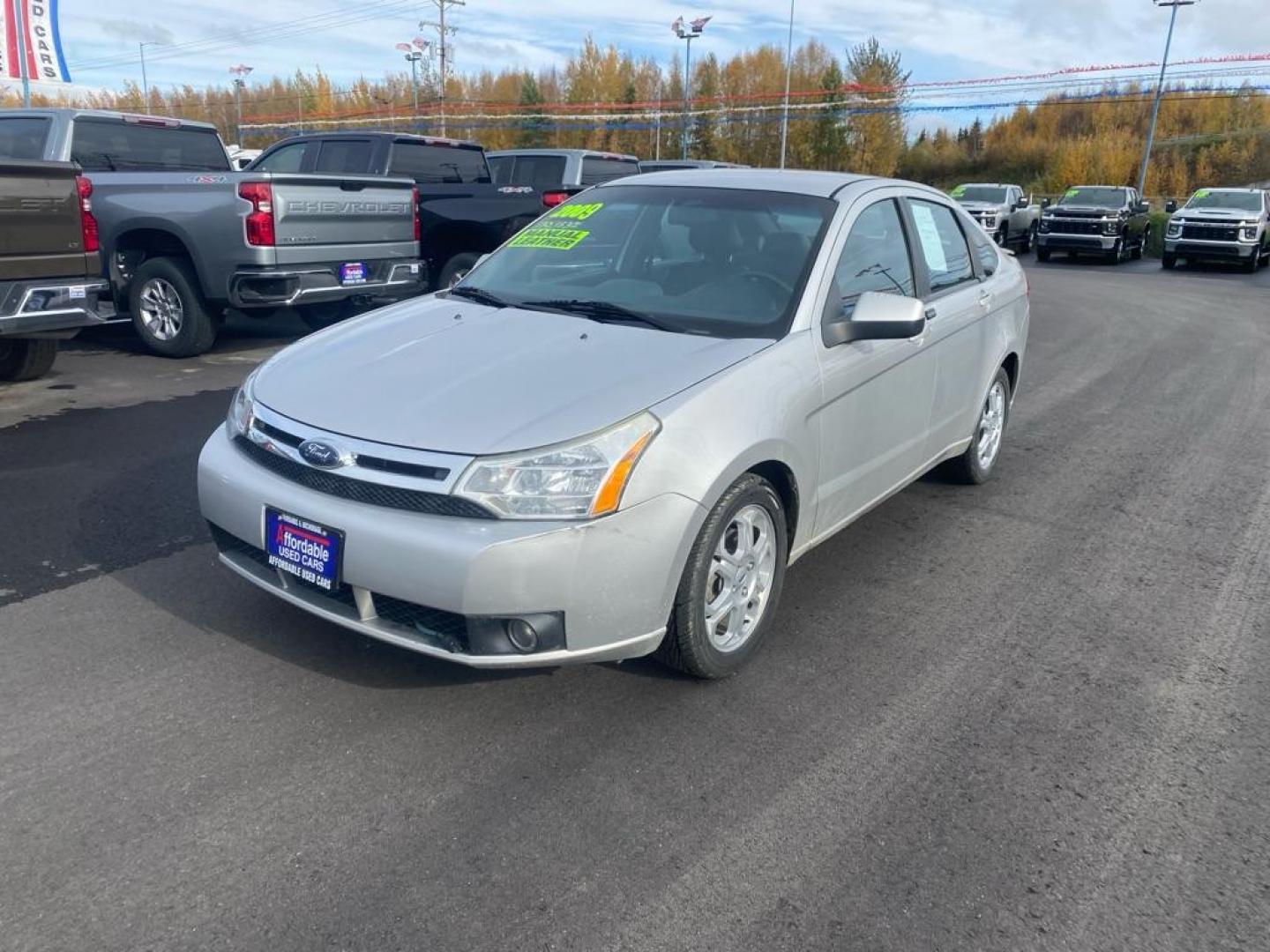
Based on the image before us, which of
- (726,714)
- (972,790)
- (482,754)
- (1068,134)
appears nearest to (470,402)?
(482,754)

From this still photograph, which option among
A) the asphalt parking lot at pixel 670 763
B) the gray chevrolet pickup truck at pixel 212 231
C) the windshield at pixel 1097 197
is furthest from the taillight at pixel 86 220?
the windshield at pixel 1097 197

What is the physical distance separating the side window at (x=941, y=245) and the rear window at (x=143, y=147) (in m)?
7.26

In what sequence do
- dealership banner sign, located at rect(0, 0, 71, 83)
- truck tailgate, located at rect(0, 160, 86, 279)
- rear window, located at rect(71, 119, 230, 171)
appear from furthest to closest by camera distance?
dealership banner sign, located at rect(0, 0, 71, 83) → rear window, located at rect(71, 119, 230, 171) → truck tailgate, located at rect(0, 160, 86, 279)

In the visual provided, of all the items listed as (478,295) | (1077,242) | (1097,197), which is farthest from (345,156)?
(1097,197)

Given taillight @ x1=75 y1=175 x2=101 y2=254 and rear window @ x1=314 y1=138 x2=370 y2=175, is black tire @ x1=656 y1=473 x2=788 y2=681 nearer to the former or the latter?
taillight @ x1=75 y1=175 x2=101 y2=254

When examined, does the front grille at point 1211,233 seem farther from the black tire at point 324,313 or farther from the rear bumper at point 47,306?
the rear bumper at point 47,306

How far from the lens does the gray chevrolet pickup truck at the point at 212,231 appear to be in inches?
317

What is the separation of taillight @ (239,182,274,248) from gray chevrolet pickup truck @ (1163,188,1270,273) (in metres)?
21.5

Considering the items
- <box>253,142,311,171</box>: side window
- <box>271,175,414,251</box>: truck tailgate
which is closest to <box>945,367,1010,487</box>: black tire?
<box>271,175,414,251</box>: truck tailgate

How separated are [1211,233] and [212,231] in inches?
859

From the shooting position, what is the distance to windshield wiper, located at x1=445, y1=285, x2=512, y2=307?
4.32 m

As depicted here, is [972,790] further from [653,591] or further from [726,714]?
[653,591]

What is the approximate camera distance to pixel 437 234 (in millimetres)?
11062

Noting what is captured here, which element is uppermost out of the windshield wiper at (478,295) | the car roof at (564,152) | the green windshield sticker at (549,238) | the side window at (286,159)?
the car roof at (564,152)
